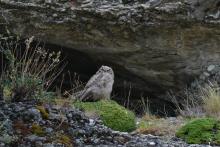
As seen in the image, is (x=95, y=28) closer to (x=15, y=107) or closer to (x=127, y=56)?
(x=127, y=56)

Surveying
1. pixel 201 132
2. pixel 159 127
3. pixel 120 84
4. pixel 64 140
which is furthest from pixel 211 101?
pixel 64 140

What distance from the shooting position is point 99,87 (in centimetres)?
887

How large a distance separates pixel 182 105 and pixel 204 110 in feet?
3.53

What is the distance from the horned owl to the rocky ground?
4.91 ft

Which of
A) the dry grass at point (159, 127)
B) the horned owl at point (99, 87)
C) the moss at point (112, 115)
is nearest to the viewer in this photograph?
the dry grass at point (159, 127)

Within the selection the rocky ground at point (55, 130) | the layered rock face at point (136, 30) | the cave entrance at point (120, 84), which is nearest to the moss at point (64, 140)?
the rocky ground at point (55, 130)

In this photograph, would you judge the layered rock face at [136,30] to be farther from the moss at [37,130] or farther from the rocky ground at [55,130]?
the moss at [37,130]

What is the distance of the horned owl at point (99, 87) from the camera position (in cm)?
884

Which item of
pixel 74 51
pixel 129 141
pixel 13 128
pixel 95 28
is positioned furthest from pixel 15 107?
pixel 74 51

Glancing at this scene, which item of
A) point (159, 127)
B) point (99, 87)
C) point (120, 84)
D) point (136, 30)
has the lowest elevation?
point (120, 84)

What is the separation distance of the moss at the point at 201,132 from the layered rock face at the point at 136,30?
2.96 meters

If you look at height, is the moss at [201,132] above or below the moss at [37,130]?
below

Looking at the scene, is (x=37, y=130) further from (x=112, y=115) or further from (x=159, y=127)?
(x=159, y=127)

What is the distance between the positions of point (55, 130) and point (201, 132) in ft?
6.44
